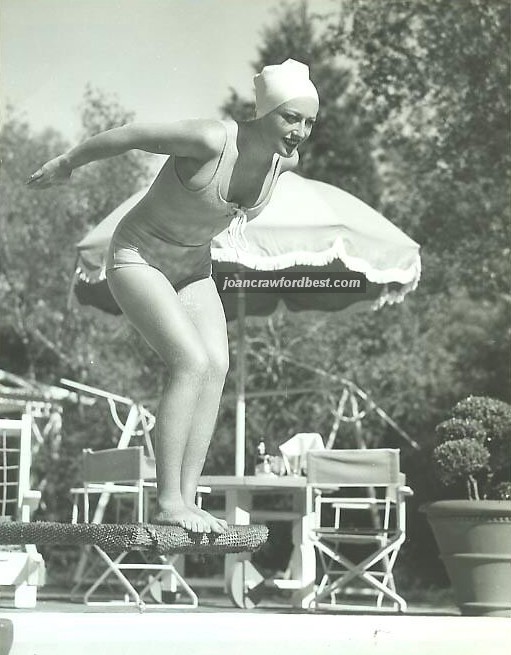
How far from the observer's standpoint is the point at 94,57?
11594 millimetres

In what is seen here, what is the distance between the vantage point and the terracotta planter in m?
5.44

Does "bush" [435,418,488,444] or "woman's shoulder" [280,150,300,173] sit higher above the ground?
"woman's shoulder" [280,150,300,173]

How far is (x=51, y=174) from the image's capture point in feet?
9.34

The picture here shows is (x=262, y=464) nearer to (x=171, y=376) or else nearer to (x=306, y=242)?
(x=306, y=242)

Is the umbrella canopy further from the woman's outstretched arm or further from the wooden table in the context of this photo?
the woman's outstretched arm

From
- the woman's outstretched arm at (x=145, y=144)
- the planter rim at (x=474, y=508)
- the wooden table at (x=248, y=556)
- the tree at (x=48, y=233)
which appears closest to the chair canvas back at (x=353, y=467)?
the wooden table at (x=248, y=556)

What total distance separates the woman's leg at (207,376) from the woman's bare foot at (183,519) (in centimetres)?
9

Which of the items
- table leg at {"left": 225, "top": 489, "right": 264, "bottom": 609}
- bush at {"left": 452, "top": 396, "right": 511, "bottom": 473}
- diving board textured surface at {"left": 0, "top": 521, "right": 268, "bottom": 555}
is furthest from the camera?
bush at {"left": 452, "top": 396, "right": 511, "bottom": 473}

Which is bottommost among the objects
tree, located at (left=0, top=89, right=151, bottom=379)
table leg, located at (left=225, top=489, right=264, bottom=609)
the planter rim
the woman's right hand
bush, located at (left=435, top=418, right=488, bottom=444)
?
table leg, located at (left=225, top=489, right=264, bottom=609)

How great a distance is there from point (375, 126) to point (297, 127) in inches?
396

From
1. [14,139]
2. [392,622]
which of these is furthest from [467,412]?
[14,139]

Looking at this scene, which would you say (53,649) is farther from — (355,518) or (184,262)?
(355,518)

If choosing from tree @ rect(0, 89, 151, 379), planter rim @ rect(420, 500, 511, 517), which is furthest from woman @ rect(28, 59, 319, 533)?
tree @ rect(0, 89, 151, 379)

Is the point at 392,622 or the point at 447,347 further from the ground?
the point at 447,347
